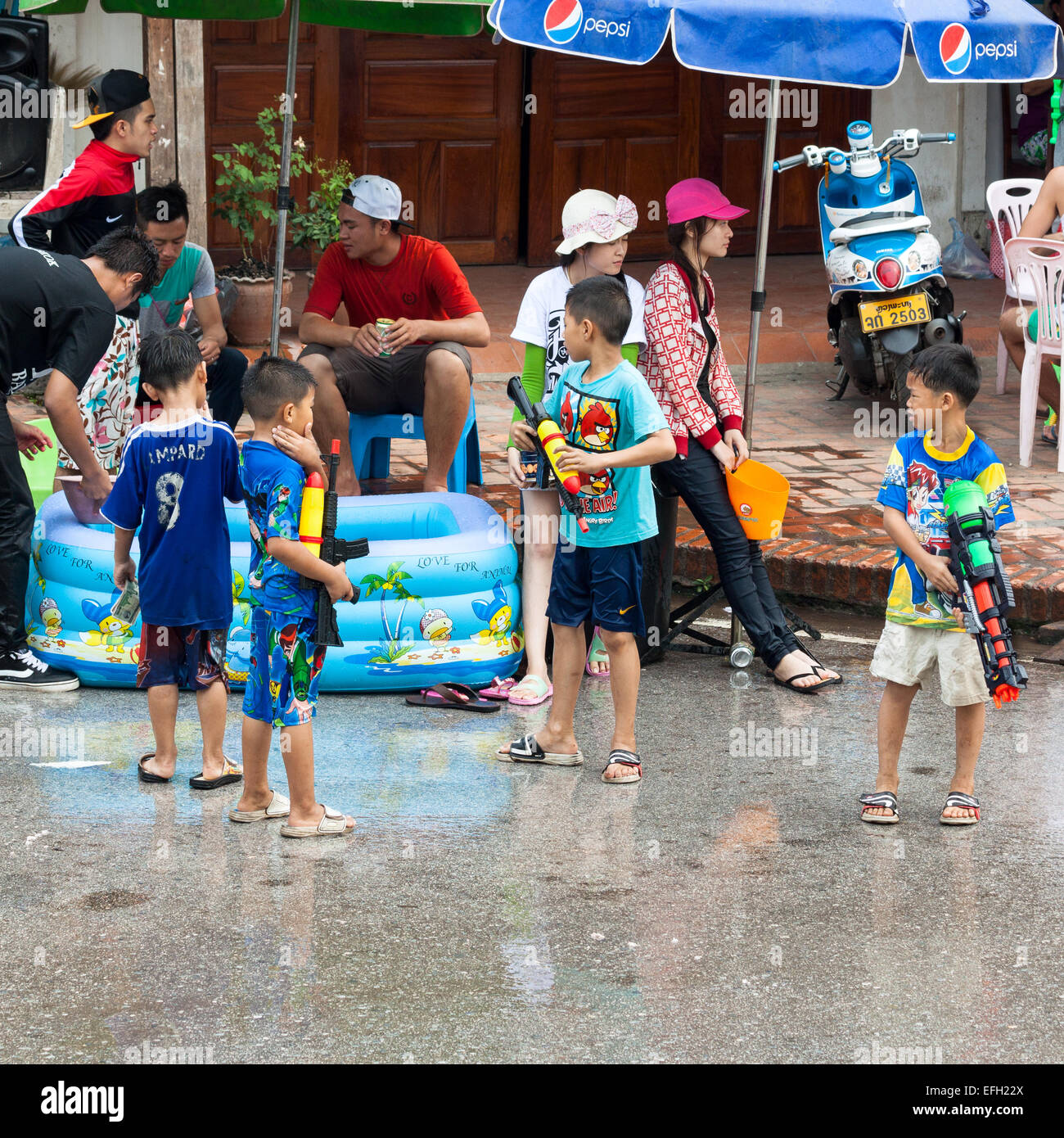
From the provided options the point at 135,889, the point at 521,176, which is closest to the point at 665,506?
the point at 135,889

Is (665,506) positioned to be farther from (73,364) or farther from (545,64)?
(545,64)

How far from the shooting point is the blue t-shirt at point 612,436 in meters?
5.18

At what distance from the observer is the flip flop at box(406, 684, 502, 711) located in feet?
19.4

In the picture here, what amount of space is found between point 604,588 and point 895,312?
4.44 m

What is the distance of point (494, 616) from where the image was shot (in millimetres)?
6098

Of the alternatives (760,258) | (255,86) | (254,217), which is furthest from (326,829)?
(255,86)

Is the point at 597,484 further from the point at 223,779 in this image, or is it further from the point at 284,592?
the point at 223,779

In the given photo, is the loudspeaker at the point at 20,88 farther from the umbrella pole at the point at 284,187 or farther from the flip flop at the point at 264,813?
the flip flop at the point at 264,813

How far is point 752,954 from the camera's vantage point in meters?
4.09

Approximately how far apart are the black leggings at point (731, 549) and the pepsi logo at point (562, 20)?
149 centimetres

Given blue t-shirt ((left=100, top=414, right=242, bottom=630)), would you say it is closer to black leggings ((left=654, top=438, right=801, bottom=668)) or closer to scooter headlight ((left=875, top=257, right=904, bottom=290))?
black leggings ((left=654, top=438, right=801, bottom=668))

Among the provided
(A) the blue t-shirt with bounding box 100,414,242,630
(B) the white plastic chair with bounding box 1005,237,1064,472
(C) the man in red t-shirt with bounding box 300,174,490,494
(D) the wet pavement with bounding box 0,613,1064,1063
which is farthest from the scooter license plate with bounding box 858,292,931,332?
(A) the blue t-shirt with bounding box 100,414,242,630

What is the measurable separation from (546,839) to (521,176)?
337 inches

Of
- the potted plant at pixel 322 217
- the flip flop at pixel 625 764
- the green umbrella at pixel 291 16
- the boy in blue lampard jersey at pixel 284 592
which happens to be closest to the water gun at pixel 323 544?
the boy in blue lampard jersey at pixel 284 592
